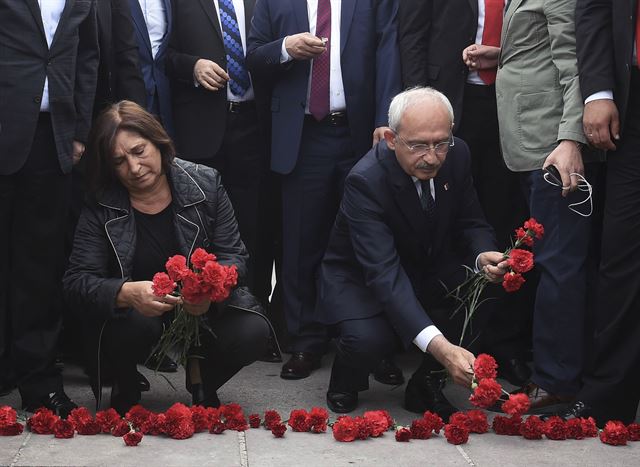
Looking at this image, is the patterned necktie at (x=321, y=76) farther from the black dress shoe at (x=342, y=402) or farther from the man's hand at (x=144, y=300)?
the man's hand at (x=144, y=300)

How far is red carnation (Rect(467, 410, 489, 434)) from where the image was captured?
4.36 m

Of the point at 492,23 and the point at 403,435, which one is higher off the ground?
the point at 492,23

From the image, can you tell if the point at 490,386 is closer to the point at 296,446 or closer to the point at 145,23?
the point at 296,446

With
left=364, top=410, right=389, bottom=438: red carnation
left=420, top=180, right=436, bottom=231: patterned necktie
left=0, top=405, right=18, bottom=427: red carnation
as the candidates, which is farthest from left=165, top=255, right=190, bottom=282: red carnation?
left=420, top=180, right=436, bottom=231: patterned necktie

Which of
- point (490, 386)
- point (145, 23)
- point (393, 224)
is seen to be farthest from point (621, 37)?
point (145, 23)

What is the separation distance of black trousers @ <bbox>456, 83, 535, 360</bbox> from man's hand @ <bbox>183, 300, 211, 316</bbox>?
1653mm

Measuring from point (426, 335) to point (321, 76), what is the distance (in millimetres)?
1748

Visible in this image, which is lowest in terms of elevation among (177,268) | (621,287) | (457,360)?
(457,360)

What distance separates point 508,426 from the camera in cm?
438

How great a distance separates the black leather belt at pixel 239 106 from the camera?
236 inches

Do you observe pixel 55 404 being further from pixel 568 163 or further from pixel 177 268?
pixel 568 163

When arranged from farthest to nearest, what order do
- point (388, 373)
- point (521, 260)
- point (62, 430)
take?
point (388, 373), point (521, 260), point (62, 430)

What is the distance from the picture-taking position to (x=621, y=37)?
15.3 feet

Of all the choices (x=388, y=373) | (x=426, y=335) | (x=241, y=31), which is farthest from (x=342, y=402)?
(x=241, y=31)
